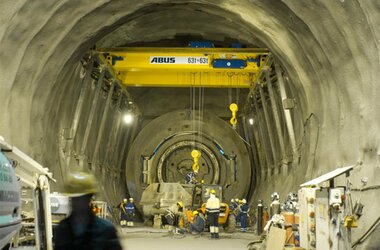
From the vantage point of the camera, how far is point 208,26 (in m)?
17.1

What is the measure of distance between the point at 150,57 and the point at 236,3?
501 cm

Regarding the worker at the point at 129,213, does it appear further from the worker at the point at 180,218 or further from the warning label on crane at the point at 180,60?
the warning label on crane at the point at 180,60

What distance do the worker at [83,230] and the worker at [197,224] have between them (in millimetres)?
12531

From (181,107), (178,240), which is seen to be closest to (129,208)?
(178,240)

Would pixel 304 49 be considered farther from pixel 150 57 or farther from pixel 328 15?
pixel 150 57

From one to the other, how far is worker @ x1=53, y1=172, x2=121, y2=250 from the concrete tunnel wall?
5.27m

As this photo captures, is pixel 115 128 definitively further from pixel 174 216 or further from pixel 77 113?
pixel 77 113

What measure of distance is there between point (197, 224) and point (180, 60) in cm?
425

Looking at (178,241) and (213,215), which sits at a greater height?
(213,215)

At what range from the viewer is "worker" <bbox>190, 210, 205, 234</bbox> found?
15719mm

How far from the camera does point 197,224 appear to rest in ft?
51.5

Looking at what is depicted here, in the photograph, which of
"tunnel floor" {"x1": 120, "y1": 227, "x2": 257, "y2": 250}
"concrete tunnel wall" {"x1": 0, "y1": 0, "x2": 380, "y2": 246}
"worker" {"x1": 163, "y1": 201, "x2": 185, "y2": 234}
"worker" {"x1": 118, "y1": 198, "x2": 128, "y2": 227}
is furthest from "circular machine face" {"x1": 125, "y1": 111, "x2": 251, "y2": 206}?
"concrete tunnel wall" {"x1": 0, "y1": 0, "x2": 380, "y2": 246}

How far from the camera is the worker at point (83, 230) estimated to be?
3.28m

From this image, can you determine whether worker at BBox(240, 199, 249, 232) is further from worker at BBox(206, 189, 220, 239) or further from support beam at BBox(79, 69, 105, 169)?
support beam at BBox(79, 69, 105, 169)
